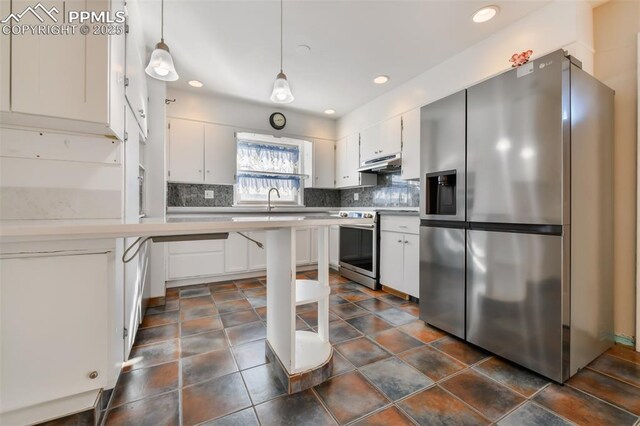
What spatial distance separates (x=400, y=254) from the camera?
2965 millimetres

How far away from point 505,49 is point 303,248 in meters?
3.24

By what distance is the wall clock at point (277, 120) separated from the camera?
160 inches

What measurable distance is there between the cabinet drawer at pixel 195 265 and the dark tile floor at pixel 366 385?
3.49 feet

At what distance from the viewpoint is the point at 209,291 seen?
3279 mm

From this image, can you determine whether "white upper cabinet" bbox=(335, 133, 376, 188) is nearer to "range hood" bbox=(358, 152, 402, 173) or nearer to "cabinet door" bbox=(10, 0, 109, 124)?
"range hood" bbox=(358, 152, 402, 173)

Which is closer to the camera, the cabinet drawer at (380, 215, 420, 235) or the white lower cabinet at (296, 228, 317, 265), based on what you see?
the cabinet drawer at (380, 215, 420, 235)

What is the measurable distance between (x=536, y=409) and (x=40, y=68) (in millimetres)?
2733

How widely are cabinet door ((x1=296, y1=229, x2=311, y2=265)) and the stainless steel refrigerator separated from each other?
233 centimetres

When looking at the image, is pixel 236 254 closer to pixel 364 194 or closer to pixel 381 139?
pixel 364 194

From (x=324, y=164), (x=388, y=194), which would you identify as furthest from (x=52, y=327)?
(x=324, y=164)

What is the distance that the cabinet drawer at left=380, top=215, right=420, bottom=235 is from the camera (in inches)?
109

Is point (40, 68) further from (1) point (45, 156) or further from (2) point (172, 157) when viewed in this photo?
(2) point (172, 157)

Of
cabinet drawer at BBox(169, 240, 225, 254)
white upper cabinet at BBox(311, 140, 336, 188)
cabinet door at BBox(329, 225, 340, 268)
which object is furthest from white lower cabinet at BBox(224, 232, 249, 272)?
white upper cabinet at BBox(311, 140, 336, 188)

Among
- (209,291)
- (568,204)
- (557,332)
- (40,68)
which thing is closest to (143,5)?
(40,68)
